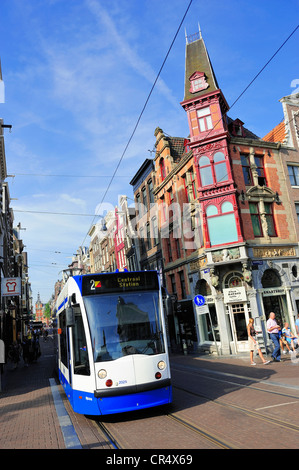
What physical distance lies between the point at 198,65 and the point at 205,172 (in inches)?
287

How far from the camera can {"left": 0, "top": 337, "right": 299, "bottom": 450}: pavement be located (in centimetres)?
681

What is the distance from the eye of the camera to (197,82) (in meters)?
23.4

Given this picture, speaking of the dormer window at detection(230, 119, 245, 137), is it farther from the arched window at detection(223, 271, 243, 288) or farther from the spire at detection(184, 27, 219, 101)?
the arched window at detection(223, 271, 243, 288)

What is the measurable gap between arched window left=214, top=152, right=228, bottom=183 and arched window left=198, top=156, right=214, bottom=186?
38cm

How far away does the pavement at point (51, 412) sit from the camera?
6812 millimetres

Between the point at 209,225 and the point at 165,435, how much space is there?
1633cm

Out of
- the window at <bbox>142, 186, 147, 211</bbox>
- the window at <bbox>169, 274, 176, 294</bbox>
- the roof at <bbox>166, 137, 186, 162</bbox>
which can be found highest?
the roof at <bbox>166, 137, 186, 162</bbox>

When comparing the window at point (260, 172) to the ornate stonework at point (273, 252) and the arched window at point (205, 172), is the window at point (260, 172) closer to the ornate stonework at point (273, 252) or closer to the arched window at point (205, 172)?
the arched window at point (205, 172)

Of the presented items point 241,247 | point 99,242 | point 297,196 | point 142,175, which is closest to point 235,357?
point 241,247

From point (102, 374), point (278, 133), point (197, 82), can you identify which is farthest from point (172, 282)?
point (102, 374)

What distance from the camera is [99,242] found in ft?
178

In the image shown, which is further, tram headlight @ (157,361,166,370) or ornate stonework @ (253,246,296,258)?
ornate stonework @ (253,246,296,258)

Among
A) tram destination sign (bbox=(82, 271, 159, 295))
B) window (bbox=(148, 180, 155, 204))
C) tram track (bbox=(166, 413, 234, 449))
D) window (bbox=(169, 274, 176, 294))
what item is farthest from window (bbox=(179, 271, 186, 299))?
tram track (bbox=(166, 413, 234, 449))
